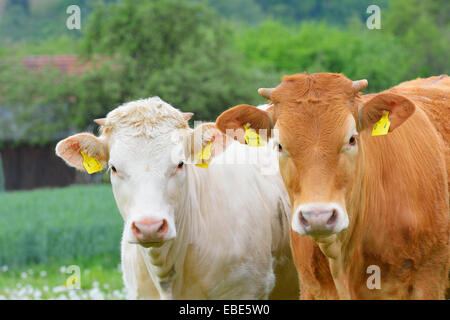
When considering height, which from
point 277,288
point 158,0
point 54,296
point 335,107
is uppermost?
point 158,0

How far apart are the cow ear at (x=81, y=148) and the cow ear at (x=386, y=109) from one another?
198cm

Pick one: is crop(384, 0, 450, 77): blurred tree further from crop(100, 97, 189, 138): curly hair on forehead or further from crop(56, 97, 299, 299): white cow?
crop(100, 97, 189, 138): curly hair on forehead

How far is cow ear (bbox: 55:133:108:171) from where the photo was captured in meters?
5.05

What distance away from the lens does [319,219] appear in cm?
384

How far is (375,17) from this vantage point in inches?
221

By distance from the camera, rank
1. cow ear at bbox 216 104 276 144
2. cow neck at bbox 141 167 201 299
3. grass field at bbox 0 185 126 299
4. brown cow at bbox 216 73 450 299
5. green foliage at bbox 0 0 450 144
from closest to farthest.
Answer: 1. brown cow at bbox 216 73 450 299
2. cow ear at bbox 216 104 276 144
3. cow neck at bbox 141 167 201 299
4. grass field at bbox 0 185 126 299
5. green foliage at bbox 0 0 450 144

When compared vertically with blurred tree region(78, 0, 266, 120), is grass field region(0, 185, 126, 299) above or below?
below

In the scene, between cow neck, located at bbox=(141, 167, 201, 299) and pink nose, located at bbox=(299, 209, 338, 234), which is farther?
cow neck, located at bbox=(141, 167, 201, 299)

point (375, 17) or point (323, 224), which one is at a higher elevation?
point (375, 17)

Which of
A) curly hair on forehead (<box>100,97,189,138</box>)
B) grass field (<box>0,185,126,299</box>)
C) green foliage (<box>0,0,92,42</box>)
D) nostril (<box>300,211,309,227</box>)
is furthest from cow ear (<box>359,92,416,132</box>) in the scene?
green foliage (<box>0,0,92,42</box>)

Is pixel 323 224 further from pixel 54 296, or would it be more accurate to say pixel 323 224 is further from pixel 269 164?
pixel 54 296

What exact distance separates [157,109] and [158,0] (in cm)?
2241

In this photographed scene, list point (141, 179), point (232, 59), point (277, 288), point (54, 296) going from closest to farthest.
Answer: point (141, 179)
point (277, 288)
point (54, 296)
point (232, 59)
